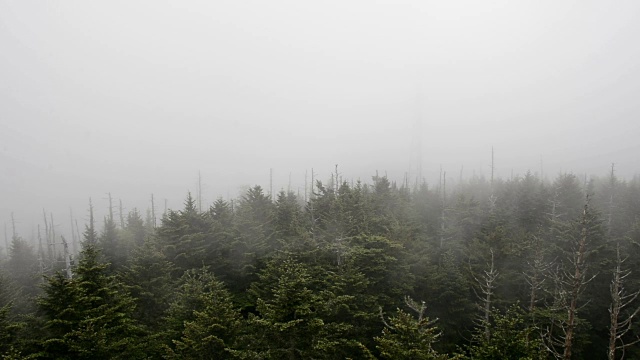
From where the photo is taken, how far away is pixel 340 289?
1681 cm

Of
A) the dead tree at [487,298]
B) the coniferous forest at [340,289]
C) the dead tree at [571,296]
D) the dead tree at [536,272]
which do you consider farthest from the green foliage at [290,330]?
the dead tree at [536,272]

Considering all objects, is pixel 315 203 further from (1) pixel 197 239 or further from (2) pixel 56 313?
(2) pixel 56 313

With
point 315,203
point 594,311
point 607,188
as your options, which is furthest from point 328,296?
point 607,188

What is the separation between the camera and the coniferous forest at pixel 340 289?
41.7ft

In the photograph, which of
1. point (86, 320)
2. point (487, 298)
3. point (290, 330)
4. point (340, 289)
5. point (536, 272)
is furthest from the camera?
point (536, 272)

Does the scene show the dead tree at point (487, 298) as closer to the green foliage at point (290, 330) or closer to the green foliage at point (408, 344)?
the green foliage at point (408, 344)

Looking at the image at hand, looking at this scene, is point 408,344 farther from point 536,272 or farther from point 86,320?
point 536,272

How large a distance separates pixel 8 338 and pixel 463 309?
28.3 m

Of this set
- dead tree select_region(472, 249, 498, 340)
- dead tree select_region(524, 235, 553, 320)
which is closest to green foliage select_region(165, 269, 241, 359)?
dead tree select_region(472, 249, 498, 340)

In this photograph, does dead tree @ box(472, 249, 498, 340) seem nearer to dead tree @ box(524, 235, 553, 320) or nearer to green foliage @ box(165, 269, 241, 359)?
dead tree @ box(524, 235, 553, 320)

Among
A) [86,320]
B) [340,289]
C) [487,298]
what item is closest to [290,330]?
[340,289]

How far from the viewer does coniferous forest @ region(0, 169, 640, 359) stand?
41.7 feet

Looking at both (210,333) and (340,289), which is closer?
(210,333)

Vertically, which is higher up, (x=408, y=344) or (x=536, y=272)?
(x=408, y=344)
